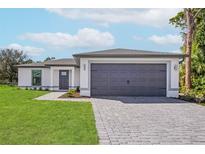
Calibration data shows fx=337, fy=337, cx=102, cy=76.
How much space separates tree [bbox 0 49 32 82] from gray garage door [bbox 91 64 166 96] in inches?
1131

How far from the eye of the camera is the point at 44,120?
9992 mm

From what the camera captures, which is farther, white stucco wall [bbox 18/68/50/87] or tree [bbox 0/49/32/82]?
tree [bbox 0/49/32/82]

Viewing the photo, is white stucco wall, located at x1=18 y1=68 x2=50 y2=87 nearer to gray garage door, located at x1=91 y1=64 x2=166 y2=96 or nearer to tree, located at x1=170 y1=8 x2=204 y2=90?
gray garage door, located at x1=91 y1=64 x2=166 y2=96

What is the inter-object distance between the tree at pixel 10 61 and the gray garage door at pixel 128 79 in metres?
28.7

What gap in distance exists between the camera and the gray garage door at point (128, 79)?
2064 cm

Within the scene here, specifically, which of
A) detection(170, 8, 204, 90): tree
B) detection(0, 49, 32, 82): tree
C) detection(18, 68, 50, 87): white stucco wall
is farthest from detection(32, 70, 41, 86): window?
detection(0, 49, 32, 82): tree

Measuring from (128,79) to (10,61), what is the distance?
108 feet

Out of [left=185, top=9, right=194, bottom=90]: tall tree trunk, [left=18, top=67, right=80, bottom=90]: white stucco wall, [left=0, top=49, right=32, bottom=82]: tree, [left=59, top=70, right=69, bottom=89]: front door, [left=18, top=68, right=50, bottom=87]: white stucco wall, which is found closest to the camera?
[left=185, top=9, right=194, bottom=90]: tall tree trunk

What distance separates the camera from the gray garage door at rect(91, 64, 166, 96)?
2064 centimetres

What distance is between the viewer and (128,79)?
20672 millimetres

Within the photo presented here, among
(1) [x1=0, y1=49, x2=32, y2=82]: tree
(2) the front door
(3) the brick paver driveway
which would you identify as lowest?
(3) the brick paver driveway

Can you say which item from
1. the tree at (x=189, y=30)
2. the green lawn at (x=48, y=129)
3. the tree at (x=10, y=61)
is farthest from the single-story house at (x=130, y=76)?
the tree at (x=10, y=61)

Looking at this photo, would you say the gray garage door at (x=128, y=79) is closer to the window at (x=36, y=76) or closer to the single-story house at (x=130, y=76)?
the single-story house at (x=130, y=76)
